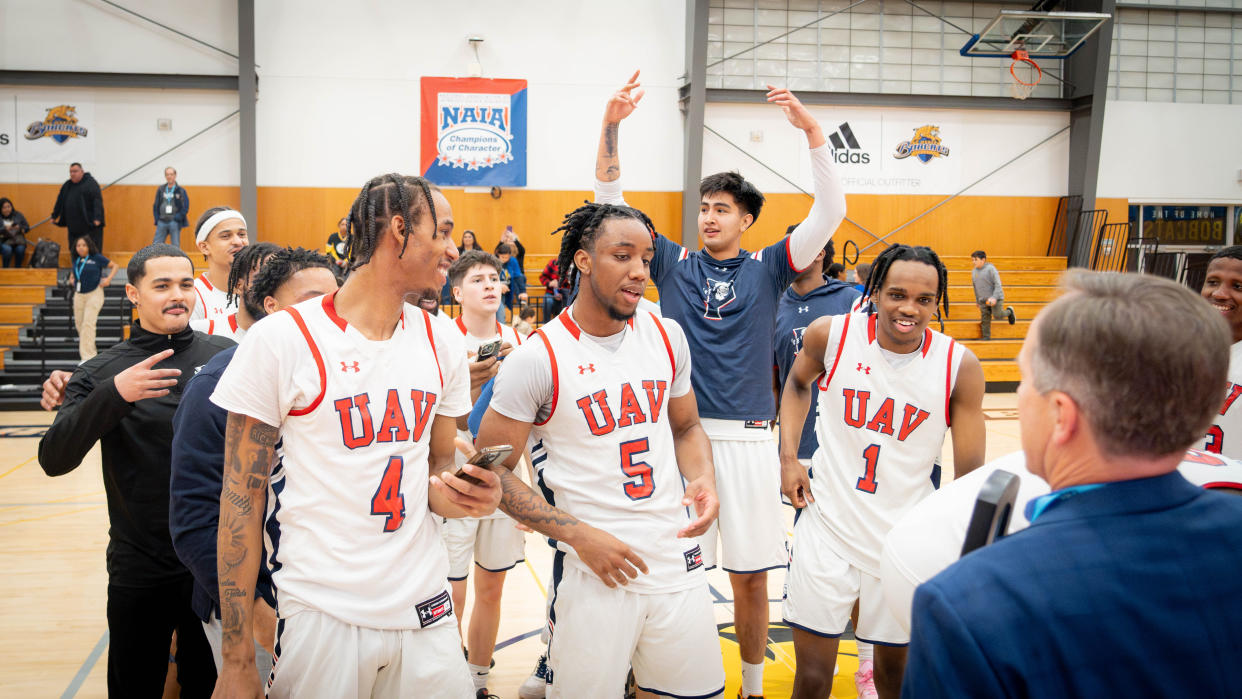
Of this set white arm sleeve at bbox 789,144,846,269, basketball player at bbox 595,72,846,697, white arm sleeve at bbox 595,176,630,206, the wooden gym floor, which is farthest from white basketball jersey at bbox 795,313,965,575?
the wooden gym floor

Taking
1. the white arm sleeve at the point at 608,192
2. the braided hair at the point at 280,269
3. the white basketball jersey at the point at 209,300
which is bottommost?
the white basketball jersey at the point at 209,300

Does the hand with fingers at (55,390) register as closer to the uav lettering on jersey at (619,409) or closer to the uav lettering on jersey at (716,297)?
the uav lettering on jersey at (619,409)

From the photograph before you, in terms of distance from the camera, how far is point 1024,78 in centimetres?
1877

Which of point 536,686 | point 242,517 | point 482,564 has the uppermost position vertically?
point 242,517

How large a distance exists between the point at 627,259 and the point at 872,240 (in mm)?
17040

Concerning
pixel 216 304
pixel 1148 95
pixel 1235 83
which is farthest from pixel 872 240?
pixel 216 304

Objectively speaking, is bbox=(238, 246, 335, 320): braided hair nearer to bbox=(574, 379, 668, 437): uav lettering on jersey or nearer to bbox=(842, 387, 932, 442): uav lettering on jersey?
bbox=(574, 379, 668, 437): uav lettering on jersey

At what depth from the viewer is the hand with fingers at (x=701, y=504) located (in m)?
2.90

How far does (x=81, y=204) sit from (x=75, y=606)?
1286cm

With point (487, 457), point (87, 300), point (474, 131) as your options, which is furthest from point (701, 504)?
point (474, 131)

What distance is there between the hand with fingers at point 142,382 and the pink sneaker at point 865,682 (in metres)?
3.30

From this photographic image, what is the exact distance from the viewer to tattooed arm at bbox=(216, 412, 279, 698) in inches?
89.6

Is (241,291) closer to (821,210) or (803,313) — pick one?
(821,210)

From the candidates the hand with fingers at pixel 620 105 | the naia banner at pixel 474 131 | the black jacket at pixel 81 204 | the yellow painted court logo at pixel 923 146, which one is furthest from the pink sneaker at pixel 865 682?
the yellow painted court logo at pixel 923 146
